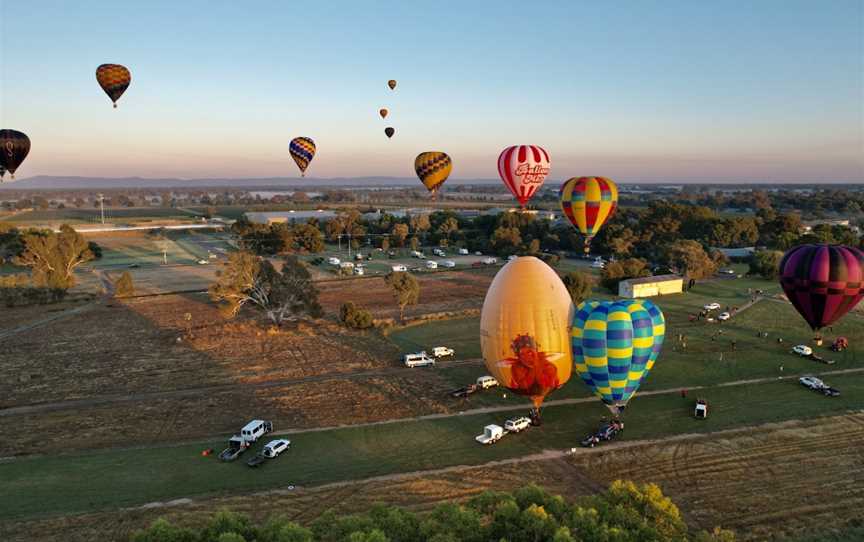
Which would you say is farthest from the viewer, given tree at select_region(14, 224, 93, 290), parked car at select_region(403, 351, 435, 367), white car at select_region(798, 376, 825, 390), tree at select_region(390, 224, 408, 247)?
tree at select_region(390, 224, 408, 247)

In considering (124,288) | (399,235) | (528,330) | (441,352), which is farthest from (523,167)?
(399,235)

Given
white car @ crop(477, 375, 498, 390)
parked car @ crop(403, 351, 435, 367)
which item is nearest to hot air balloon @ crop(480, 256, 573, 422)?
white car @ crop(477, 375, 498, 390)

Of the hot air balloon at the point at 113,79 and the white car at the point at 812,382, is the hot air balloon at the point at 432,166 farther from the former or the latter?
the white car at the point at 812,382

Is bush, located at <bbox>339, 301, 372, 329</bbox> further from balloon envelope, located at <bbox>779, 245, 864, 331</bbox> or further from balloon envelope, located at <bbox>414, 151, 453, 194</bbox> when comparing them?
balloon envelope, located at <bbox>779, 245, 864, 331</bbox>

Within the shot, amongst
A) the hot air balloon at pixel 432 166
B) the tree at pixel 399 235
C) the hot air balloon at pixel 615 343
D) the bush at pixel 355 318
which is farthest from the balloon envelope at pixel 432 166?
the tree at pixel 399 235

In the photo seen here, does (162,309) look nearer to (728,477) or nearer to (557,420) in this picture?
(557,420)

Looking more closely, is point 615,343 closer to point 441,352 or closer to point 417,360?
point 417,360
